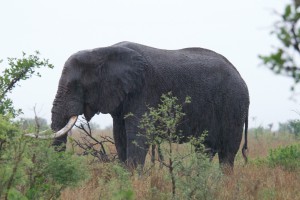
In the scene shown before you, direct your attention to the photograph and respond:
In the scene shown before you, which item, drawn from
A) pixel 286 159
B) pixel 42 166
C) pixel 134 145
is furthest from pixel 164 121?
pixel 286 159

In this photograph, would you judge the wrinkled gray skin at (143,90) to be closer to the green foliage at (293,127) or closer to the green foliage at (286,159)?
the green foliage at (286,159)

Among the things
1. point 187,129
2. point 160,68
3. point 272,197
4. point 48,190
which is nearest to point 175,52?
point 160,68

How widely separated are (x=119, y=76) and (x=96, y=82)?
34 centimetres

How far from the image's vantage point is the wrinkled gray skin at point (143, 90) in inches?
293

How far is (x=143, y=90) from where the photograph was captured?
7.74m

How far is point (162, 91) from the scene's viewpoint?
787 cm

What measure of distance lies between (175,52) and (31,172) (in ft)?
14.1

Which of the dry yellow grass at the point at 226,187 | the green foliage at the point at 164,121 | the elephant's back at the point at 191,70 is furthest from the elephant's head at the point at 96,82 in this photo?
the green foliage at the point at 164,121

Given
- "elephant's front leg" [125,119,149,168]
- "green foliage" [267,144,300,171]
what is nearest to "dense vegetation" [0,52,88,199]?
"elephant's front leg" [125,119,149,168]

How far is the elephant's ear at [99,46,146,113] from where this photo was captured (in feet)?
25.1

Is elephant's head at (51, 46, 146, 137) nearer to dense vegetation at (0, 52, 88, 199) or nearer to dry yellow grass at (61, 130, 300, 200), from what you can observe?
dry yellow grass at (61, 130, 300, 200)

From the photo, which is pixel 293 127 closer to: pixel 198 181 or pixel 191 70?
pixel 191 70

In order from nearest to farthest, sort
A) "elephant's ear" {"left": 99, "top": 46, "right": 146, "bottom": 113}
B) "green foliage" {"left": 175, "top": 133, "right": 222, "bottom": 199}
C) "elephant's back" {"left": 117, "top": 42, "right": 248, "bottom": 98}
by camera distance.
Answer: "green foliage" {"left": 175, "top": 133, "right": 222, "bottom": 199}, "elephant's ear" {"left": 99, "top": 46, "right": 146, "bottom": 113}, "elephant's back" {"left": 117, "top": 42, "right": 248, "bottom": 98}

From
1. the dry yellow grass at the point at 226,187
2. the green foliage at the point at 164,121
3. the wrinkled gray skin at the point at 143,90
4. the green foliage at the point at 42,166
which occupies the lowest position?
the dry yellow grass at the point at 226,187
